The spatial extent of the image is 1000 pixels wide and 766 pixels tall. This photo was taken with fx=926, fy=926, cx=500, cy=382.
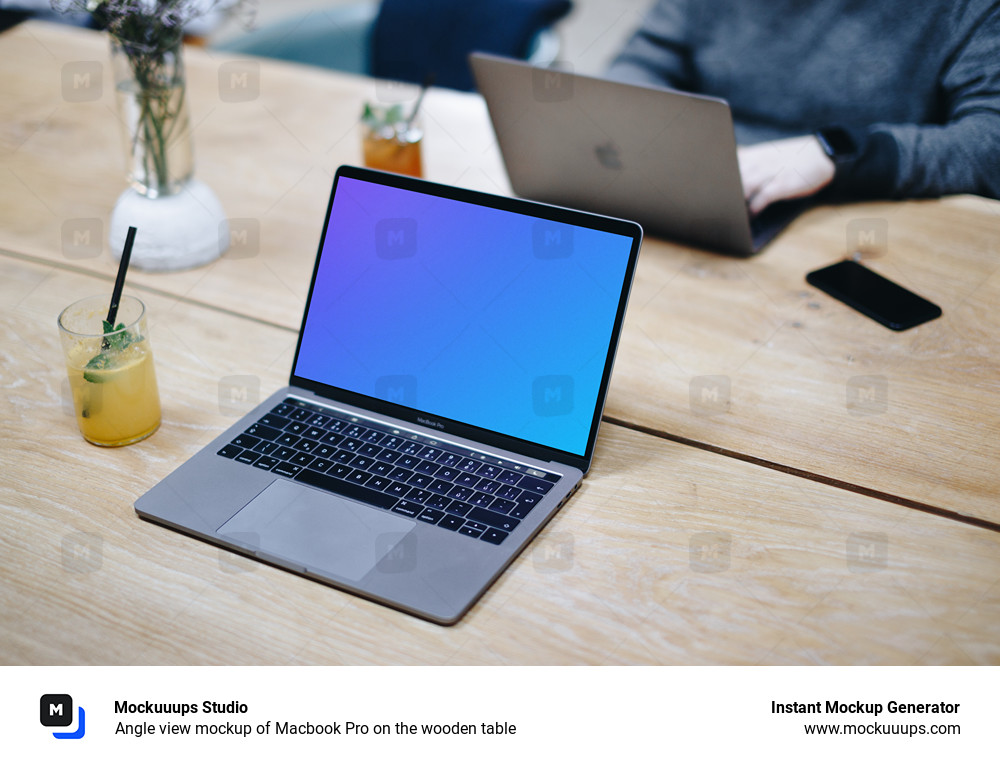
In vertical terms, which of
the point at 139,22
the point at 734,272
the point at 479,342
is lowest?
the point at 734,272

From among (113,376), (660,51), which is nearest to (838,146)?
(660,51)

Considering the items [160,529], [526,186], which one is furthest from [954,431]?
[160,529]

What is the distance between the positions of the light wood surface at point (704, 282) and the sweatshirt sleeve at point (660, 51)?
0.44 meters

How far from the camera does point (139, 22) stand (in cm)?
117

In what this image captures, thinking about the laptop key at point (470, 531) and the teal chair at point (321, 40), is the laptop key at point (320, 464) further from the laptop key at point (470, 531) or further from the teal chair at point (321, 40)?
the teal chair at point (321, 40)

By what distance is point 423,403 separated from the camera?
0.99m

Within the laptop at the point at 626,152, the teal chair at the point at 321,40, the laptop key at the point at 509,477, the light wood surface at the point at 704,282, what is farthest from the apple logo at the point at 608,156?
the teal chair at the point at 321,40

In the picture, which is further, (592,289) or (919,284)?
(919,284)

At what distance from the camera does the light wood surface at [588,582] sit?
0.77 m

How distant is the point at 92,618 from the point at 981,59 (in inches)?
66.1

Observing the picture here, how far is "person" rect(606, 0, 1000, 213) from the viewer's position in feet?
4.77

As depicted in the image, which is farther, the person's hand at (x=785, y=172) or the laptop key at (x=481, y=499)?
the person's hand at (x=785, y=172)

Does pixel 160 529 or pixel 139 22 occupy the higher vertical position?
pixel 139 22
